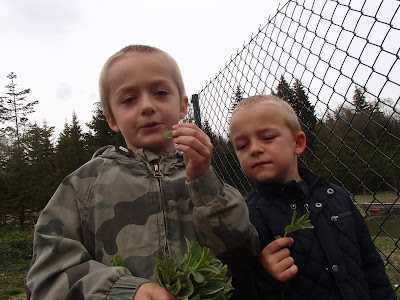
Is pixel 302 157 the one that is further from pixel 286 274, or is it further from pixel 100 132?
pixel 100 132

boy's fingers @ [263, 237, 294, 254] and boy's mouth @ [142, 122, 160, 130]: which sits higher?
boy's mouth @ [142, 122, 160, 130]

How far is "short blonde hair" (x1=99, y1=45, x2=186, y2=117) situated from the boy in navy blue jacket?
0.35 metres

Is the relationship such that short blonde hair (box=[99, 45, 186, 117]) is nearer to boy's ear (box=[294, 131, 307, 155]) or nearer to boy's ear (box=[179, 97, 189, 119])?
boy's ear (box=[179, 97, 189, 119])

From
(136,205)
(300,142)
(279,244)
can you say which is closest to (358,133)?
(300,142)

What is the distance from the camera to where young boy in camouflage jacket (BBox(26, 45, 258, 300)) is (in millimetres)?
1050

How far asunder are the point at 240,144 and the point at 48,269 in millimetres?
958

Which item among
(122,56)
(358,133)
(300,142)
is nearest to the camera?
(122,56)

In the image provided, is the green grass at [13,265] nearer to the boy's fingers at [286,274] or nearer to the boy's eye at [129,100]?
the boy's eye at [129,100]

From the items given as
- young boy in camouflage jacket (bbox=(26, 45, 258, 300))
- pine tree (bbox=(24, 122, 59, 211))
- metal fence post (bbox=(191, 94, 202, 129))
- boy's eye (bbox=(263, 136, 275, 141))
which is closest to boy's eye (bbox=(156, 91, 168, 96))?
young boy in camouflage jacket (bbox=(26, 45, 258, 300))

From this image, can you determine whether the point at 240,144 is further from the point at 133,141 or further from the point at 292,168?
the point at 133,141

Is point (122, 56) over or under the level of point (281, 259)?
over

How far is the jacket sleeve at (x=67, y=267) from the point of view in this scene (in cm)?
94

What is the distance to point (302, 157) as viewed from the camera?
7020 millimetres

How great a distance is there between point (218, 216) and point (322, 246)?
1.86ft
